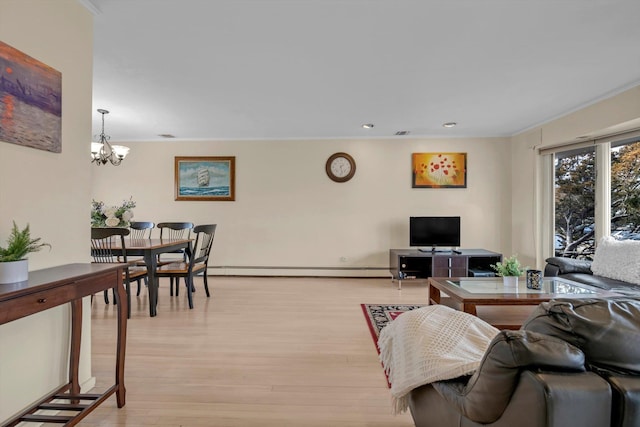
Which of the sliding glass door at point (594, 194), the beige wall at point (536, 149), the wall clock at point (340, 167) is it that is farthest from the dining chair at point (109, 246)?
the sliding glass door at point (594, 194)

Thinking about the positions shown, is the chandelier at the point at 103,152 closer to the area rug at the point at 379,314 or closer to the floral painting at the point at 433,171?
the area rug at the point at 379,314

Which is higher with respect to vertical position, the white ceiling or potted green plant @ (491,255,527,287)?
the white ceiling

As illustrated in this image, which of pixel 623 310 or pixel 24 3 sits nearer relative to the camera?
pixel 623 310

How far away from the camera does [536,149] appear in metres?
4.66

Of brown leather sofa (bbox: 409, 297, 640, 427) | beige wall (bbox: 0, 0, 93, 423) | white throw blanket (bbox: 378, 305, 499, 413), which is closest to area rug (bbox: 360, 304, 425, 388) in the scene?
white throw blanket (bbox: 378, 305, 499, 413)

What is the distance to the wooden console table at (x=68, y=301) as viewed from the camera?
1248mm

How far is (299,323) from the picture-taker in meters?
3.22

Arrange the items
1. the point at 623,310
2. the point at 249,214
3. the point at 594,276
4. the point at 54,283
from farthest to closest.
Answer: the point at 249,214, the point at 594,276, the point at 54,283, the point at 623,310

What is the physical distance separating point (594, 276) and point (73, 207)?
4.58 m

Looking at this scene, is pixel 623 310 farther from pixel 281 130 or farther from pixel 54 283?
pixel 281 130

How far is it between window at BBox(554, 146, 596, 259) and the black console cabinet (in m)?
0.88

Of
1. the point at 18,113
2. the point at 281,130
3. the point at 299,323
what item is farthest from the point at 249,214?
the point at 18,113

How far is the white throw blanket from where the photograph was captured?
1.20m

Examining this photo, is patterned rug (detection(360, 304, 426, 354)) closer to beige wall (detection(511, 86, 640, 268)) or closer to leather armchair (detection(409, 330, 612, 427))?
leather armchair (detection(409, 330, 612, 427))
